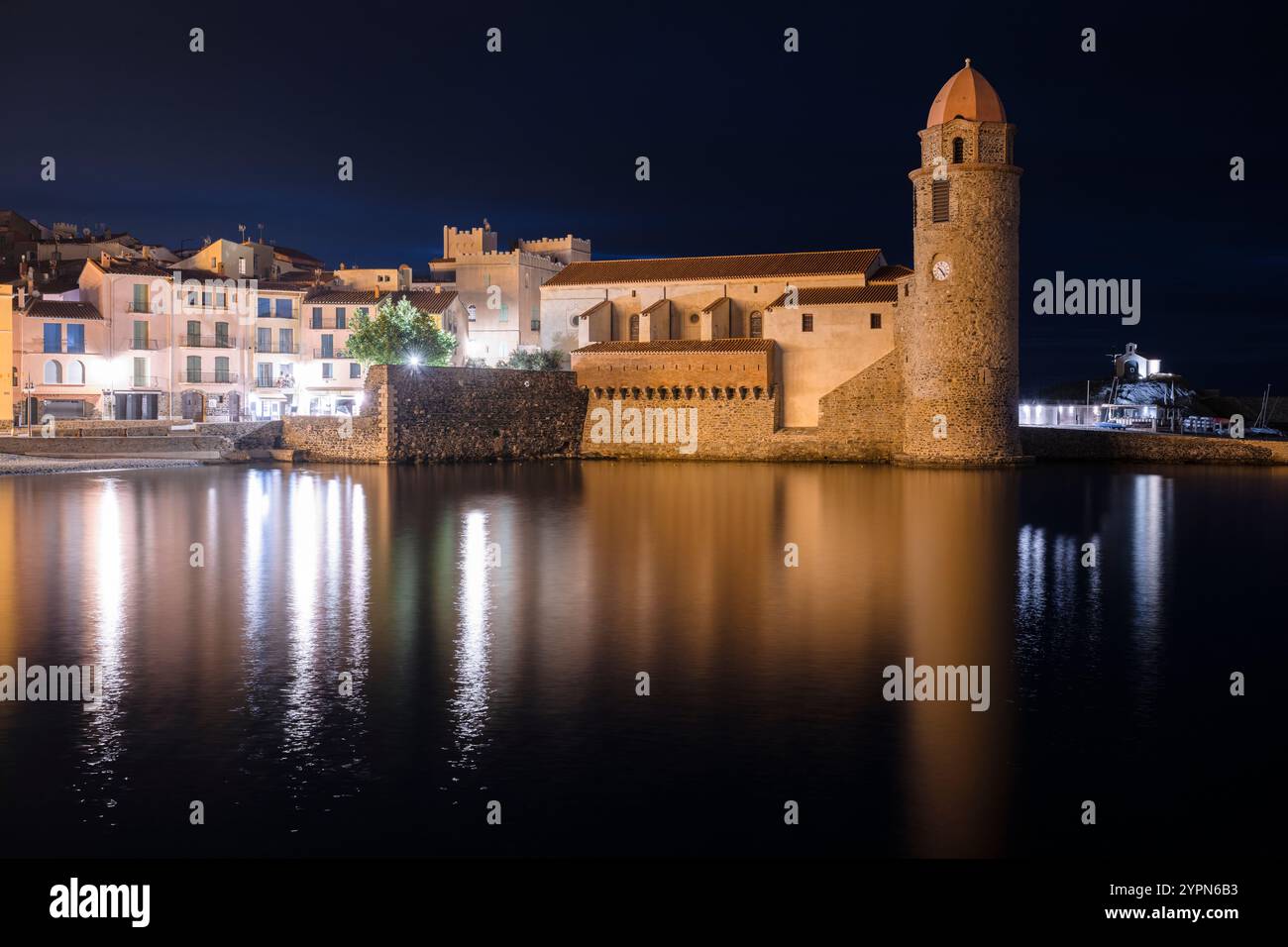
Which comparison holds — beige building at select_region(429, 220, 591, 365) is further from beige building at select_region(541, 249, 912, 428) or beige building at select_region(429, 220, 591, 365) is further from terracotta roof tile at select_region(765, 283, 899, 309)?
terracotta roof tile at select_region(765, 283, 899, 309)

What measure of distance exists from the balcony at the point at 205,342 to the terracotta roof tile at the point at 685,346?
11.5 m

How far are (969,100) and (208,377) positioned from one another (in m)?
23.8

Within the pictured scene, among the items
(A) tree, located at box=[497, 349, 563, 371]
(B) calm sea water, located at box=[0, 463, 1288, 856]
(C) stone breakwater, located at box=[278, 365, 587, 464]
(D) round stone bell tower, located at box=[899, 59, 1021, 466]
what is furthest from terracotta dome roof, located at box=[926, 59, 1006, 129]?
(A) tree, located at box=[497, 349, 563, 371]

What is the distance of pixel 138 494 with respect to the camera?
867 inches

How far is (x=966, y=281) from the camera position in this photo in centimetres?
2808

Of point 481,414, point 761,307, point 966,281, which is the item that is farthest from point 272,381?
point 966,281

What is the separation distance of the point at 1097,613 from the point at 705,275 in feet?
83.0

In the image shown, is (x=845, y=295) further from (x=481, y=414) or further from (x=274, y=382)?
(x=274, y=382)

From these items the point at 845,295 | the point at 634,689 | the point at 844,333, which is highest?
the point at 845,295

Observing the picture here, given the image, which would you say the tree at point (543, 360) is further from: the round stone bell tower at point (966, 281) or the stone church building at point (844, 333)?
the round stone bell tower at point (966, 281)
